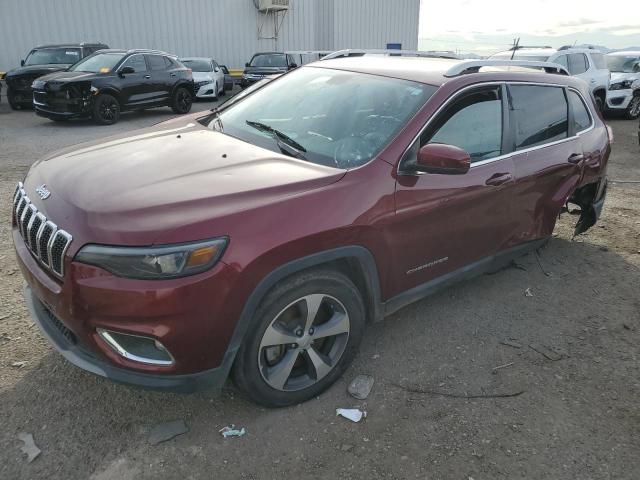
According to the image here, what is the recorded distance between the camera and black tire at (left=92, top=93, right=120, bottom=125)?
36.6 ft

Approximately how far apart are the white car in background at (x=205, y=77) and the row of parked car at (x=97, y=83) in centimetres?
285

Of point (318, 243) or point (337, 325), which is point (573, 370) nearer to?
point (337, 325)

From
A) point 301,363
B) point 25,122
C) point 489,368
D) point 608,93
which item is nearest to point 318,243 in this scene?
point 301,363

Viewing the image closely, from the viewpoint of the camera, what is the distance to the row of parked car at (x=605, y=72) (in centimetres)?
1308

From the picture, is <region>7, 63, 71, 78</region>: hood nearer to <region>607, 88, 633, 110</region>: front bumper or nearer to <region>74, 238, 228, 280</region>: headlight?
<region>74, 238, 228, 280</region>: headlight

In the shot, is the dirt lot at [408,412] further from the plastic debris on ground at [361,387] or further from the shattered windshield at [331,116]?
the shattered windshield at [331,116]

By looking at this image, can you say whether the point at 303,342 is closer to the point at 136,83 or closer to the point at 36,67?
the point at 136,83

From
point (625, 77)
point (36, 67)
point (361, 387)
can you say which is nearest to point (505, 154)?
point (361, 387)

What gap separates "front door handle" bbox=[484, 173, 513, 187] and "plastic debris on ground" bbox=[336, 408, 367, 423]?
5.24 ft

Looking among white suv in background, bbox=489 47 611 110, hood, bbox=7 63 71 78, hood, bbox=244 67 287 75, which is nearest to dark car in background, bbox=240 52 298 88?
hood, bbox=244 67 287 75

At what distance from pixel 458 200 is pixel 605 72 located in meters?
13.0

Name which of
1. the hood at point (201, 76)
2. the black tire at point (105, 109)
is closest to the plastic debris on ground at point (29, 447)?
the black tire at point (105, 109)

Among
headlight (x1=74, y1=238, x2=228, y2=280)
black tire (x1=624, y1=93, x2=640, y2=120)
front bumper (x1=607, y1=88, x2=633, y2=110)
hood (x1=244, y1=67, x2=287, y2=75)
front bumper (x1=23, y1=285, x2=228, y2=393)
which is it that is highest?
headlight (x1=74, y1=238, x2=228, y2=280)

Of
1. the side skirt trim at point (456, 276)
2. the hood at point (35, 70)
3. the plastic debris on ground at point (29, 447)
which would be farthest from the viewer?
the hood at point (35, 70)
